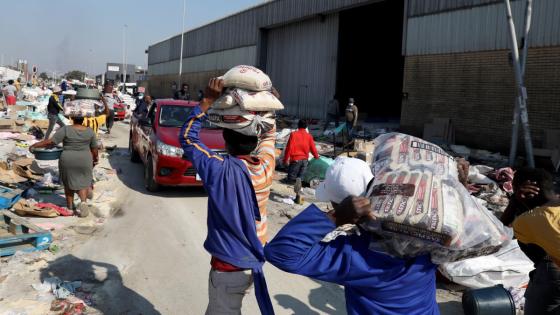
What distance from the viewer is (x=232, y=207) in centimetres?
275

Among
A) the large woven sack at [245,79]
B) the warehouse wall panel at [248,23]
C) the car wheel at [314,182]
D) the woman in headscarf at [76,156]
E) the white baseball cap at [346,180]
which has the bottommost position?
the car wheel at [314,182]

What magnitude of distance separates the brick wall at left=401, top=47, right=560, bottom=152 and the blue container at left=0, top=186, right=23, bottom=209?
13249 mm

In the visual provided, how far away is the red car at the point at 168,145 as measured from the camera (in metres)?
8.77

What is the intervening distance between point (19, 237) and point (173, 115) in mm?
5156

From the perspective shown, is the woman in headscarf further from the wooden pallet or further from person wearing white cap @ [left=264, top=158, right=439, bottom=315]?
person wearing white cap @ [left=264, top=158, right=439, bottom=315]

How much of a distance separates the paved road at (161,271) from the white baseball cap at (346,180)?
2.88 m

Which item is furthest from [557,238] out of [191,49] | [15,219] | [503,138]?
[191,49]

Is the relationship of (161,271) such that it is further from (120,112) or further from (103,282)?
(120,112)

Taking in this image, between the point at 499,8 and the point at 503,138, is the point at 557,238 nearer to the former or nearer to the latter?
the point at 503,138

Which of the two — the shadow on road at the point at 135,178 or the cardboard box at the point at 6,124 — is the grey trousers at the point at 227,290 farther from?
the cardboard box at the point at 6,124

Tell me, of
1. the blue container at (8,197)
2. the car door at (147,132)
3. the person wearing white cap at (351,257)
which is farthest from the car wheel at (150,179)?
the person wearing white cap at (351,257)

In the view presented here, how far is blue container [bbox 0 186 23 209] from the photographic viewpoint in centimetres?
711

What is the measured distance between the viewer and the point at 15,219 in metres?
6.19

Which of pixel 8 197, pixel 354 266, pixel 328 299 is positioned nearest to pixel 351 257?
pixel 354 266
